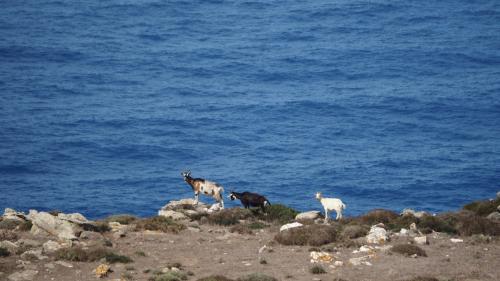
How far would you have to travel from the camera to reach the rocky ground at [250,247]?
35062mm

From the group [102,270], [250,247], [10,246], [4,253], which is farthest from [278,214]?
[4,253]

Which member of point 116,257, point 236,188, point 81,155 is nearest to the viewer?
point 116,257

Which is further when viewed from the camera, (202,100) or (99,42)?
(99,42)

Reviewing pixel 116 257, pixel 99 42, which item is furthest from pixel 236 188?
pixel 99 42

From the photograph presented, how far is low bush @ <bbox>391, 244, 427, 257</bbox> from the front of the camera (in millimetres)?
37312

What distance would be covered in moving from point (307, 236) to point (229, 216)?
17.2 ft

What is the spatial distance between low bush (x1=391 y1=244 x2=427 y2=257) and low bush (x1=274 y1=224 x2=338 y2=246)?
9.31ft

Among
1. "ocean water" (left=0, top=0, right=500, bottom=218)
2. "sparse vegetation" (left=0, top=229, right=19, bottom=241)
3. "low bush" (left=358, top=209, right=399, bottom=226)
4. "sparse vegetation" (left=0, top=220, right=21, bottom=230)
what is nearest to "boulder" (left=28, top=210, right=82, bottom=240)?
"sparse vegetation" (left=0, top=229, right=19, bottom=241)

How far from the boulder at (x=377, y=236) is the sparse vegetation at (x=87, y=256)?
984 centimetres

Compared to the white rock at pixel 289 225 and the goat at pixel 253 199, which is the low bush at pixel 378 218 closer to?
the white rock at pixel 289 225

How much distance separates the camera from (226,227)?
42406mm

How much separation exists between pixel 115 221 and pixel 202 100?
9278 centimetres

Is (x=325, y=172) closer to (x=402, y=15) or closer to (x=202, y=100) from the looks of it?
(x=202, y=100)

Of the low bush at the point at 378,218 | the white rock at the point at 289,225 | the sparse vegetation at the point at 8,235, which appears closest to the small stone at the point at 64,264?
the sparse vegetation at the point at 8,235
